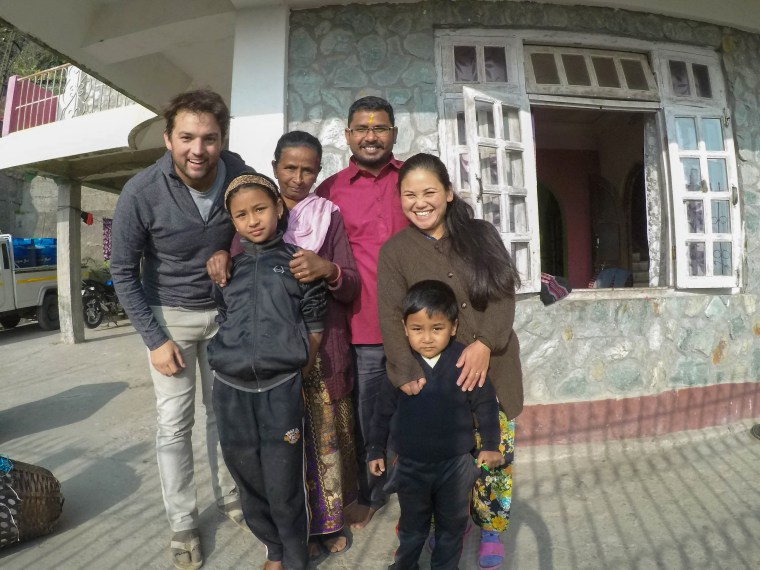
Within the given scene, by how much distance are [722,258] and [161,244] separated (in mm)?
3648

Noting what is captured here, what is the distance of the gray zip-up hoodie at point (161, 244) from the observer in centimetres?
220

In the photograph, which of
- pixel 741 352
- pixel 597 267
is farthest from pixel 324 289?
pixel 597 267

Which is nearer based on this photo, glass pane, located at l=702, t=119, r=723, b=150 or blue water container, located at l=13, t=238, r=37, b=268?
glass pane, located at l=702, t=119, r=723, b=150

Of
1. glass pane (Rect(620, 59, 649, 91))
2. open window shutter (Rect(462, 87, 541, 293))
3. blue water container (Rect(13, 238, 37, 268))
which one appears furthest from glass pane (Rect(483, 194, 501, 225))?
blue water container (Rect(13, 238, 37, 268))

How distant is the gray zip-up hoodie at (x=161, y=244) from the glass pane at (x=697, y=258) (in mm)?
3129

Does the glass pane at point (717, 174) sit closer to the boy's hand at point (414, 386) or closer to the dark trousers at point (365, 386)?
the dark trousers at point (365, 386)

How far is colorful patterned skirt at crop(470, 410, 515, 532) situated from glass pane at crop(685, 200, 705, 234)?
251 cm

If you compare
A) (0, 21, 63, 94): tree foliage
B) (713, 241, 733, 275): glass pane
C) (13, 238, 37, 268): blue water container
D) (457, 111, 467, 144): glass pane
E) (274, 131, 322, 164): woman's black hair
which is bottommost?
(713, 241, 733, 275): glass pane

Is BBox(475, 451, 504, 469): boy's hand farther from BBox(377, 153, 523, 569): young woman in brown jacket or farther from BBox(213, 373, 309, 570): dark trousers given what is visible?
BBox(213, 373, 309, 570): dark trousers

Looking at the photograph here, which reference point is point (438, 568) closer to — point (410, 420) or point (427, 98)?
point (410, 420)

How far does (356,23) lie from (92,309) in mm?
10018

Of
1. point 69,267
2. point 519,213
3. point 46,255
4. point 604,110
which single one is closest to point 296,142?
point 519,213

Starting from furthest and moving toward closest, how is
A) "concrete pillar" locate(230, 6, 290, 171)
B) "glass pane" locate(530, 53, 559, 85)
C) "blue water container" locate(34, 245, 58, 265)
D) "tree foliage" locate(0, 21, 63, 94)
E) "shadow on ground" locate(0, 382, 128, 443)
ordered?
"tree foliage" locate(0, 21, 63, 94)
"blue water container" locate(34, 245, 58, 265)
"shadow on ground" locate(0, 382, 128, 443)
"glass pane" locate(530, 53, 559, 85)
"concrete pillar" locate(230, 6, 290, 171)

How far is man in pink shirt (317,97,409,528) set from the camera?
7.88 feet
